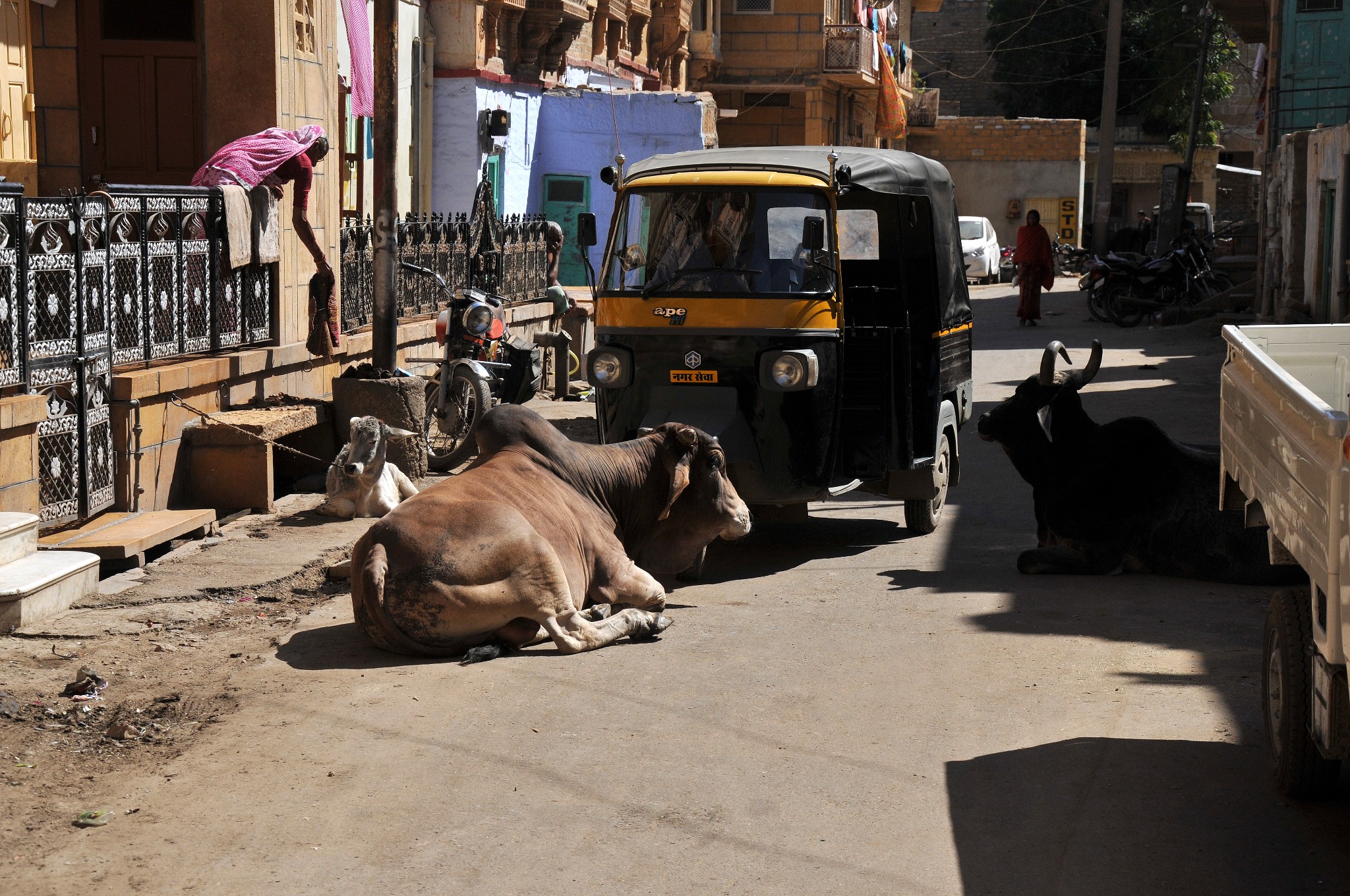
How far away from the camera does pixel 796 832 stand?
180 inches

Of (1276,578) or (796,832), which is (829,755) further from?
(1276,578)

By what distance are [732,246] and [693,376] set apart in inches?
31.6

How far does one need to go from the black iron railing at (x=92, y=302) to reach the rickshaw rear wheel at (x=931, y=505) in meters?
4.67

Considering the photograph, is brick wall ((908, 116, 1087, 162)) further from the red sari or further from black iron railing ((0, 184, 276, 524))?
black iron railing ((0, 184, 276, 524))

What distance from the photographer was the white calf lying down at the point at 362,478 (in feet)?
29.7

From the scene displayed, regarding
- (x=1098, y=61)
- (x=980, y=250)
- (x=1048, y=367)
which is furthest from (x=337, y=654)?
(x=1098, y=61)

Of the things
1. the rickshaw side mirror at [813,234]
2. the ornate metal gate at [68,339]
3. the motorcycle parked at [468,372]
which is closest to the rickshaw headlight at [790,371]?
the rickshaw side mirror at [813,234]

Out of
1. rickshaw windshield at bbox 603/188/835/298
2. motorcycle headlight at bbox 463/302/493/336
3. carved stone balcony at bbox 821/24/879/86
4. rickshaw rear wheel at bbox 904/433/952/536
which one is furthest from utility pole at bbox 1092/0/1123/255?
rickshaw windshield at bbox 603/188/835/298

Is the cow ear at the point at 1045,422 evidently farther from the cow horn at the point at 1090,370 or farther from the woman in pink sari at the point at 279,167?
the woman in pink sari at the point at 279,167

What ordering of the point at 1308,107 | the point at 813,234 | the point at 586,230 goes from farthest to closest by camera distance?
1. the point at 1308,107
2. the point at 586,230
3. the point at 813,234

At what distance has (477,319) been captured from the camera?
12188 millimetres

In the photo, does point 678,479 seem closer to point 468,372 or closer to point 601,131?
point 468,372

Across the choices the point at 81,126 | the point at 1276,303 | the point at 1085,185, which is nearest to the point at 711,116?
the point at 1276,303

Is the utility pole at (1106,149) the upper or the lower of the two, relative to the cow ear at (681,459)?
upper
